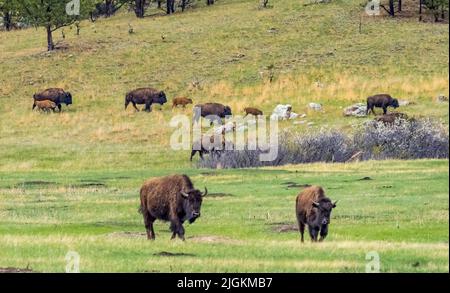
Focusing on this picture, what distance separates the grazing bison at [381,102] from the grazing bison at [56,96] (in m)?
21.9

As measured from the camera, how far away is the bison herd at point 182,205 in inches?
913

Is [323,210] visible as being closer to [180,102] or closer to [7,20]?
[180,102]

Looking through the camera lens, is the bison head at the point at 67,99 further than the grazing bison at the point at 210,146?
Yes

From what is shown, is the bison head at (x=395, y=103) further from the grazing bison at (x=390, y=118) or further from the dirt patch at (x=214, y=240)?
the dirt patch at (x=214, y=240)

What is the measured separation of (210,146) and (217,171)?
673cm

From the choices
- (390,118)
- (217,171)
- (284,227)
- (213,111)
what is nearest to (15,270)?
(284,227)

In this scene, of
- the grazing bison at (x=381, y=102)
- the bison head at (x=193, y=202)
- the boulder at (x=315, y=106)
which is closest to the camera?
the bison head at (x=193, y=202)

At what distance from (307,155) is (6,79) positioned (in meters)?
38.5

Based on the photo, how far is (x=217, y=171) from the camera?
157 feet

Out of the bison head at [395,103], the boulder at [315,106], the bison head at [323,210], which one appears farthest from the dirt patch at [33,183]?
the bison head at [395,103]

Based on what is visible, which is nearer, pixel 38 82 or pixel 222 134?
pixel 222 134

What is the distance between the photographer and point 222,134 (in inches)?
2346

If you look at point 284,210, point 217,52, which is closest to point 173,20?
point 217,52
